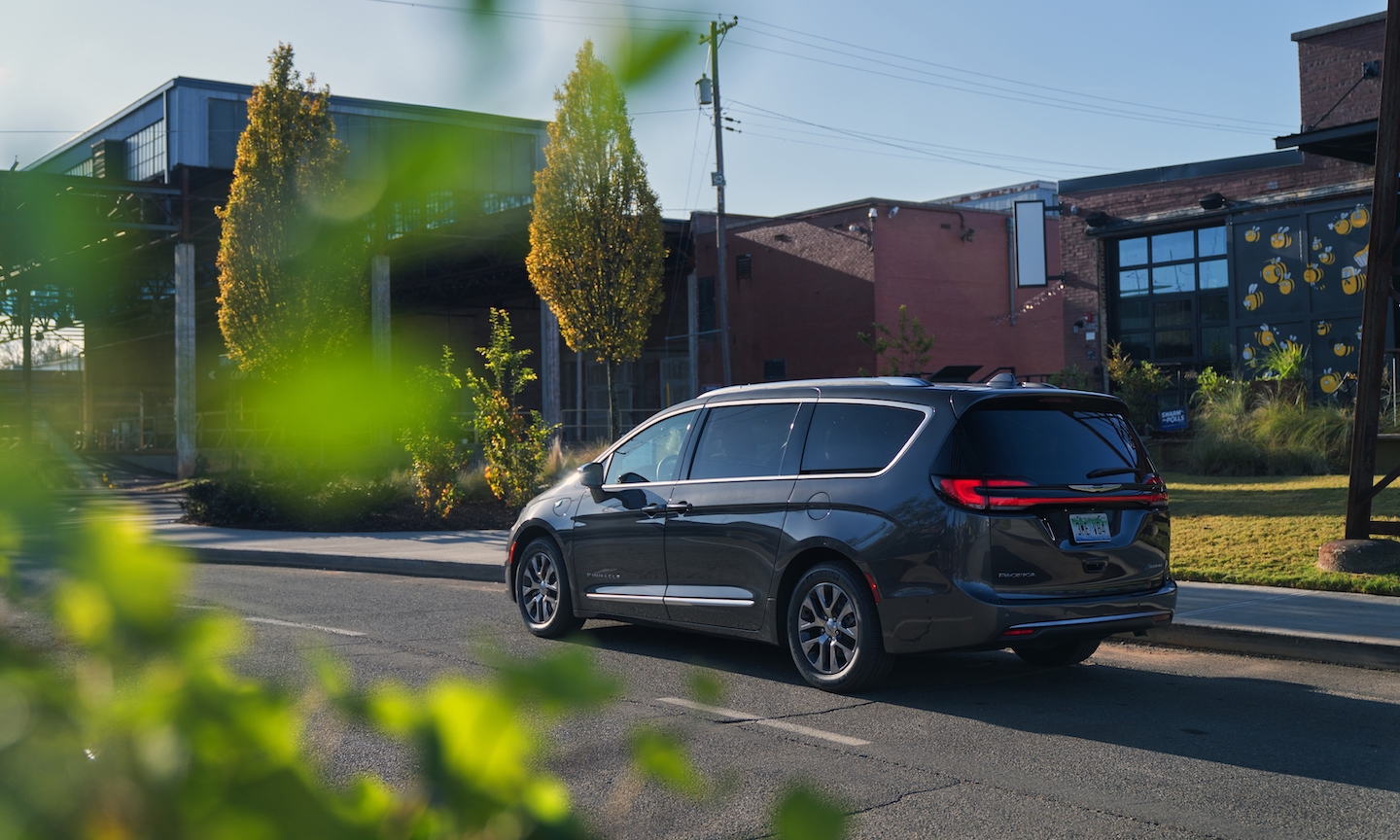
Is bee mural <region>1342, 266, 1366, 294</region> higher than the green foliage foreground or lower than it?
higher

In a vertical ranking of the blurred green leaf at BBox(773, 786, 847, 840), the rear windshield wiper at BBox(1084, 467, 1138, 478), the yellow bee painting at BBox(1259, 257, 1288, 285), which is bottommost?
the rear windshield wiper at BBox(1084, 467, 1138, 478)

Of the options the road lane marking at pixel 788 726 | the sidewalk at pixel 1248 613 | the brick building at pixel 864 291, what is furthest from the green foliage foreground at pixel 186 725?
the brick building at pixel 864 291

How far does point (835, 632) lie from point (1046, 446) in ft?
5.62

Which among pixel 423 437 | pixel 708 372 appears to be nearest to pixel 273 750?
pixel 423 437

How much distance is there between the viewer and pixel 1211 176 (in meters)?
27.4

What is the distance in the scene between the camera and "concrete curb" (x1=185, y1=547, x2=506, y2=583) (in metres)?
13.7

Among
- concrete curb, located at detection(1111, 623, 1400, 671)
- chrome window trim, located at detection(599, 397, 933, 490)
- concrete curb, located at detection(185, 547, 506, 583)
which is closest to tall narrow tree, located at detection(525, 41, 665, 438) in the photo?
concrete curb, located at detection(185, 547, 506, 583)

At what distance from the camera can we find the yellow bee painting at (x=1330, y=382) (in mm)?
24312

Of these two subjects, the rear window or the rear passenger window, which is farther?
the rear passenger window

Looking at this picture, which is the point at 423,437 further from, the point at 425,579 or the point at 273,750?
the point at 273,750

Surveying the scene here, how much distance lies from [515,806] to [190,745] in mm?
212

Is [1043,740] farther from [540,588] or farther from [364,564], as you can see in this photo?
[364,564]

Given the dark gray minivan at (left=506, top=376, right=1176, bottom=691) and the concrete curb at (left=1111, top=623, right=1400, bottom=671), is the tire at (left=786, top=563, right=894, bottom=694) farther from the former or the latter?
the concrete curb at (left=1111, top=623, right=1400, bottom=671)

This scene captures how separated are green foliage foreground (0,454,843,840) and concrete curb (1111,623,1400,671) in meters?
8.65
